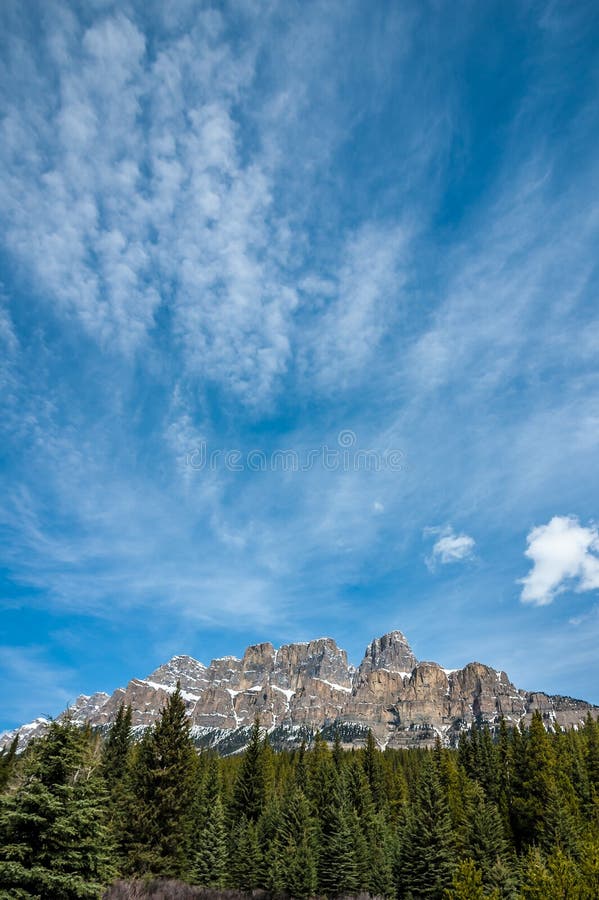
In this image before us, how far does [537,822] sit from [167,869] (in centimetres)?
3297

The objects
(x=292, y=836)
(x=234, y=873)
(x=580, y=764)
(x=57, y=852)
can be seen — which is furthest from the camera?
(x=580, y=764)

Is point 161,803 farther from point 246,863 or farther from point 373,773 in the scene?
point 373,773

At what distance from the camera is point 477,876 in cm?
1339

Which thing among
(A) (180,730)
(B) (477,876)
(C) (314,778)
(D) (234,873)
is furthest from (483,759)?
(B) (477,876)

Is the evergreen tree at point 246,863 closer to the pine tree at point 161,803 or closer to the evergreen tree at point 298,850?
the evergreen tree at point 298,850

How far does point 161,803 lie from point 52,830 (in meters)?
17.7

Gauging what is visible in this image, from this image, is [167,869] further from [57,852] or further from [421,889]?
[57,852]

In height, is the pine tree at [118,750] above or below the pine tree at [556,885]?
above

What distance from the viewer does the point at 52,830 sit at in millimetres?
12859

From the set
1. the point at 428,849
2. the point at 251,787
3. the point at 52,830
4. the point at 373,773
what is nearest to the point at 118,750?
the point at 251,787

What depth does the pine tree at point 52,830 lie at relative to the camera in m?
12.5

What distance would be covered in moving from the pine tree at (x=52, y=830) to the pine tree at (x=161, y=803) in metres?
15.8

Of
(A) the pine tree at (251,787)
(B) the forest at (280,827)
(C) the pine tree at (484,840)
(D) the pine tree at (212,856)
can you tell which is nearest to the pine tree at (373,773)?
(B) the forest at (280,827)

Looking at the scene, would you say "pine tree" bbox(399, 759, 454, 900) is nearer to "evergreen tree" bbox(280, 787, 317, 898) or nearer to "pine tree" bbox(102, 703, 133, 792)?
"evergreen tree" bbox(280, 787, 317, 898)
